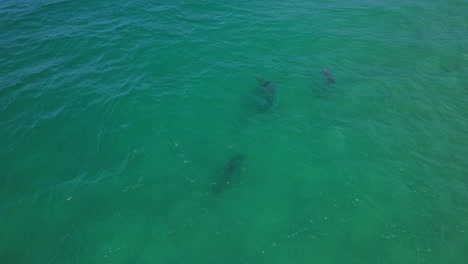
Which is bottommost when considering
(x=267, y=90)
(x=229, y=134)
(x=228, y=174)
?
(x=228, y=174)

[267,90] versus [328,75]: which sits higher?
[328,75]

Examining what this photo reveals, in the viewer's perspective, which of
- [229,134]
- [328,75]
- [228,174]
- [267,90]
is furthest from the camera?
[328,75]

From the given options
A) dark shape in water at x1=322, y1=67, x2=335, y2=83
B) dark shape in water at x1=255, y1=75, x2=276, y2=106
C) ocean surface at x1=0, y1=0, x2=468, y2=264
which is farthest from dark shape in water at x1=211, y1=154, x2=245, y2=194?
dark shape in water at x1=322, y1=67, x2=335, y2=83

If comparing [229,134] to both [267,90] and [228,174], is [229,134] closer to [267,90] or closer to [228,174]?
[228,174]

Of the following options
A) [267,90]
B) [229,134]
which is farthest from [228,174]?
[267,90]

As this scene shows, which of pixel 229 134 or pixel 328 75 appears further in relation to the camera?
pixel 328 75

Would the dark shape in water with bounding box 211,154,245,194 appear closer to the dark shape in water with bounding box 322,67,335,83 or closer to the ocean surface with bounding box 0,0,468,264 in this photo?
the ocean surface with bounding box 0,0,468,264

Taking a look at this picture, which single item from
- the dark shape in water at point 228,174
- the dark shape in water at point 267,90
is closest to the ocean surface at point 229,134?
the dark shape in water at point 228,174

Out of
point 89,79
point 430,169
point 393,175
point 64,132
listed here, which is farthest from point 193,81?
point 430,169
